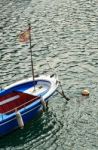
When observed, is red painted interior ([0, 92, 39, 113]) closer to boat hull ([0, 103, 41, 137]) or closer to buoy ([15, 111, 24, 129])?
boat hull ([0, 103, 41, 137])

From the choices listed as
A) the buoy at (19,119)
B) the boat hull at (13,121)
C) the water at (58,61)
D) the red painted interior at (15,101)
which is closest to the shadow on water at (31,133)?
the water at (58,61)

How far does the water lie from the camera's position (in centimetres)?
2998

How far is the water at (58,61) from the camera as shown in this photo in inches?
1180

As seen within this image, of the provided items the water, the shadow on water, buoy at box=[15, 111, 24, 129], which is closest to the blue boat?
buoy at box=[15, 111, 24, 129]

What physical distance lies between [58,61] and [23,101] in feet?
44.2

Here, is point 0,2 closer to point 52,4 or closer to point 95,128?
point 52,4

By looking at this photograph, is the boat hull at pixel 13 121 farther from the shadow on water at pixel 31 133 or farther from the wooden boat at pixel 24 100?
the shadow on water at pixel 31 133

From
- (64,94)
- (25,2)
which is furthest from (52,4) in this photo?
(64,94)

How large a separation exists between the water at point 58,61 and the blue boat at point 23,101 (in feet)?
3.82

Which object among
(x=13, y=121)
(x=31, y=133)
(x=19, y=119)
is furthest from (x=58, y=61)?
(x=19, y=119)

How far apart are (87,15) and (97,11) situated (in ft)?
10.8

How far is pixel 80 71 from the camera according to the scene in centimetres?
4191

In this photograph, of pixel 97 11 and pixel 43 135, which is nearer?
pixel 43 135

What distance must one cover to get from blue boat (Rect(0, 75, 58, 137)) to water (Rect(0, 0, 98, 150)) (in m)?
1.17
